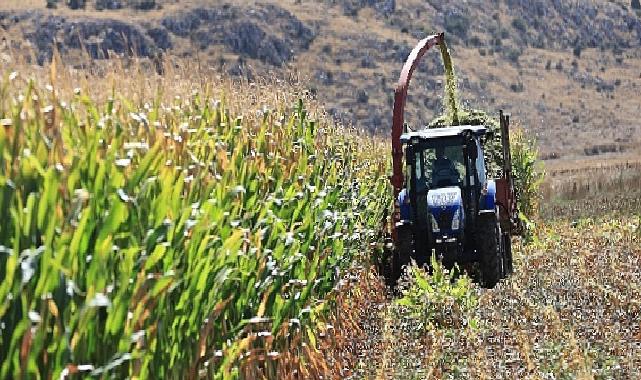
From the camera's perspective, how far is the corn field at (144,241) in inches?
122

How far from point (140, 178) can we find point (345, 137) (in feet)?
24.2

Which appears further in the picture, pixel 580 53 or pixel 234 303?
pixel 580 53

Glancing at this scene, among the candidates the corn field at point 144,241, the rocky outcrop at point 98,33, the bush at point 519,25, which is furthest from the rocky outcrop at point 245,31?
the corn field at point 144,241

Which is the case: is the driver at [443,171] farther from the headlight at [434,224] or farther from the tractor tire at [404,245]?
the tractor tire at [404,245]

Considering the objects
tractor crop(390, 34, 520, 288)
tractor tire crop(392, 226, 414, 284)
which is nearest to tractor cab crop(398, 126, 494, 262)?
tractor crop(390, 34, 520, 288)

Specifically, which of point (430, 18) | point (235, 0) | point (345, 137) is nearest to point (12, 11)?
point (235, 0)

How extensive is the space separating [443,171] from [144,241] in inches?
319

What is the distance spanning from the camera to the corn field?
309cm

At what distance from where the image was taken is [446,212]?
1073 centimetres

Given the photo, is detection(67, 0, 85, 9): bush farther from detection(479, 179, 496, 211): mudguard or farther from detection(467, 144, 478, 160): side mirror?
detection(467, 144, 478, 160): side mirror

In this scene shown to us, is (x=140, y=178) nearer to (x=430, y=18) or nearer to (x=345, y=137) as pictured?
(x=345, y=137)

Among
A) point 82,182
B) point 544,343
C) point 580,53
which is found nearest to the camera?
point 82,182

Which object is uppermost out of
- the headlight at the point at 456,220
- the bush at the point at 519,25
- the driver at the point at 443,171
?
the driver at the point at 443,171

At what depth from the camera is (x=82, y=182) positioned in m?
3.57
